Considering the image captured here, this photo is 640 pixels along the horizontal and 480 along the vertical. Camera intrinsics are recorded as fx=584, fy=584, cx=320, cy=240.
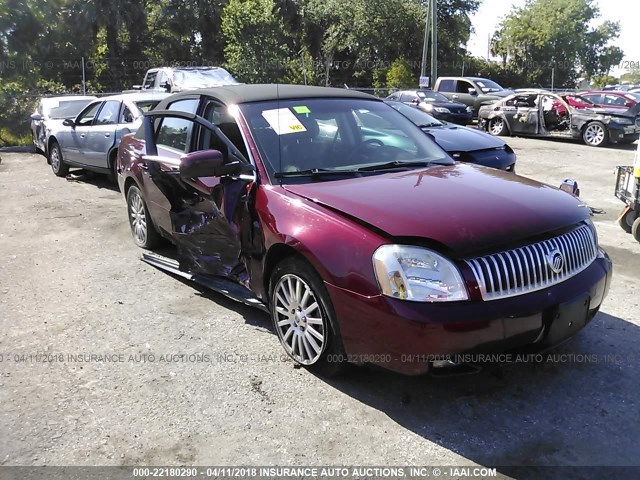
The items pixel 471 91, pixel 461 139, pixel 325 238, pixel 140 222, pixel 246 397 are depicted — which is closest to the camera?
pixel 325 238

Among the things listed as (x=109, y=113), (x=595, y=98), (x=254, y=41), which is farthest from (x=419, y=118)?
(x=254, y=41)

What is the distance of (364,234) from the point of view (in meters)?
3.12

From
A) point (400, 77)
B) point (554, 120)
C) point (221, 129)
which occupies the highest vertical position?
point (400, 77)

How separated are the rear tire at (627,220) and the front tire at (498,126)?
37.5ft

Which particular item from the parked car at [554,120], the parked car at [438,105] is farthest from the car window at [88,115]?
the parked car at [554,120]

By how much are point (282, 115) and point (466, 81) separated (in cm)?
1998

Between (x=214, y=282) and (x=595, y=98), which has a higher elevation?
(x=595, y=98)

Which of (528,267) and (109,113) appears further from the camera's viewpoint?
(109,113)

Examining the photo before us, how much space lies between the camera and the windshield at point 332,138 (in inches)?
157

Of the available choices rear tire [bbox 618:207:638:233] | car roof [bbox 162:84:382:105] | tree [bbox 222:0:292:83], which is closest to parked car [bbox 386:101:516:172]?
rear tire [bbox 618:207:638:233]

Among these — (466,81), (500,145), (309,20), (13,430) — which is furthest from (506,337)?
(309,20)

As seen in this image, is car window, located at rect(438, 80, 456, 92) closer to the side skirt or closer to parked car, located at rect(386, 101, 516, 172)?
parked car, located at rect(386, 101, 516, 172)

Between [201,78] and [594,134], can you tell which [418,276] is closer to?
[201,78]

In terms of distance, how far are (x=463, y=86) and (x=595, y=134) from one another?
7913mm
